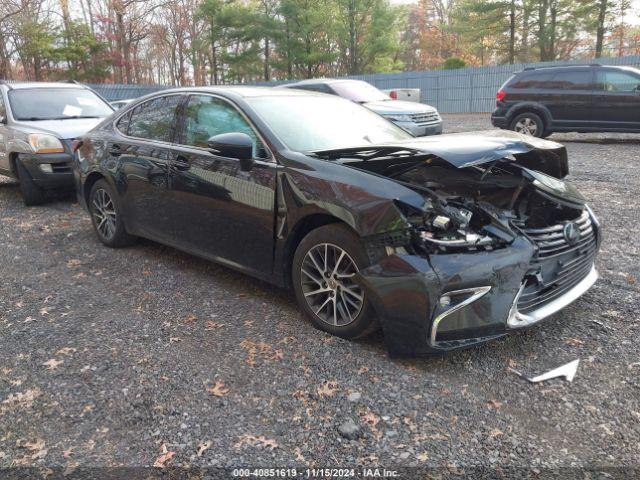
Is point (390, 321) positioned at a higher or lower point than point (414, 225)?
lower

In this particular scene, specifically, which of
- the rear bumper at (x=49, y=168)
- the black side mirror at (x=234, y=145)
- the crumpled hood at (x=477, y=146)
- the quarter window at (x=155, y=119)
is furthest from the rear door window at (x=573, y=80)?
the black side mirror at (x=234, y=145)

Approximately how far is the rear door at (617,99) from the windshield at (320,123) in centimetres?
877

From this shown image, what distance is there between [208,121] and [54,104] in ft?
17.2

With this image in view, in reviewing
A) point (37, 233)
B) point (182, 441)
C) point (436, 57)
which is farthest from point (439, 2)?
point (182, 441)

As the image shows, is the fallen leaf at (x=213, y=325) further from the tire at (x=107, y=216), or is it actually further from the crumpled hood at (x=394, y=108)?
the crumpled hood at (x=394, y=108)

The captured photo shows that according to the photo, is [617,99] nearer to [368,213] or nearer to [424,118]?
[424,118]

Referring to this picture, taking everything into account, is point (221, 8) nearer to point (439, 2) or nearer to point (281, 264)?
A: point (439, 2)

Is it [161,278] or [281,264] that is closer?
[281,264]

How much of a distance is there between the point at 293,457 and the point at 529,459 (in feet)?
3.34

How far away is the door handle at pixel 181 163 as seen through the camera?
166 inches

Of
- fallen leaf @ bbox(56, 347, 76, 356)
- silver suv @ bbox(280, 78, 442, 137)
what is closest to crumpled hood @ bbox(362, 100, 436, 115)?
silver suv @ bbox(280, 78, 442, 137)

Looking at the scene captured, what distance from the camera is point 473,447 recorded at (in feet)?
7.79

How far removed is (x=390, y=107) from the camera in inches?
450

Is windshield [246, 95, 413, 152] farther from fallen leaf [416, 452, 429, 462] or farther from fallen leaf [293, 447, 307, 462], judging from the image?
fallen leaf [416, 452, 429, 462]
